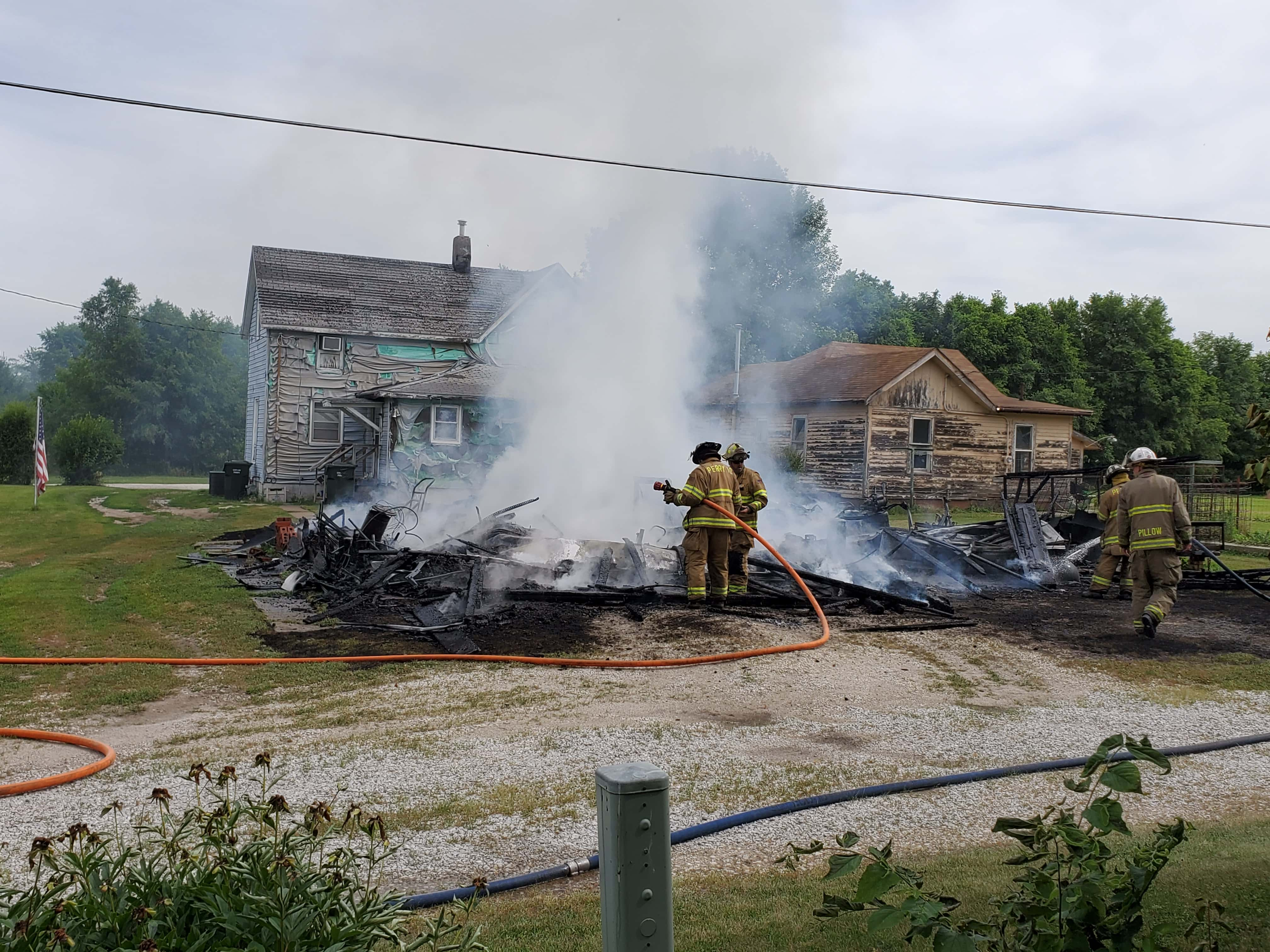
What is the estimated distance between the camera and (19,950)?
226 centimetres

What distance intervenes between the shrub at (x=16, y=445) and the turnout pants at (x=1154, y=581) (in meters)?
34.7

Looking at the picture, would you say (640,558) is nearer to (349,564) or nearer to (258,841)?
(349,564)

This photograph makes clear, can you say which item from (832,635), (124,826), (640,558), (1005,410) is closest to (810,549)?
(640,558)

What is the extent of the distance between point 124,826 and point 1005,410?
27.4 m

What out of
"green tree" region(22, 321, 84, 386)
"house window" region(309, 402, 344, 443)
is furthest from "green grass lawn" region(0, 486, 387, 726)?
"green tree" region(22, 321, 84, 386)

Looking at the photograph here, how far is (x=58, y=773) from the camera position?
5109mm

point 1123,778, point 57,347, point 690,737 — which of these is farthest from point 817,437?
point 57,347

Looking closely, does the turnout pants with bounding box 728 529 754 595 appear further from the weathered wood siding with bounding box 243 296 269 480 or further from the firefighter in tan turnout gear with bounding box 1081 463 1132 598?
the weathered wood siding with bounding box 243 296 269 480

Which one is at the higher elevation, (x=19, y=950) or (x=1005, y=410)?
(x=1005, y=410)

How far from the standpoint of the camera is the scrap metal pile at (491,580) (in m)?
9.98

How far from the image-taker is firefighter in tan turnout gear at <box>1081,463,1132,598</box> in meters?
11.8

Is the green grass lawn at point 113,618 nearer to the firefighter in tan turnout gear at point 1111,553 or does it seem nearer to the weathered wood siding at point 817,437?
the firefighter in tan turnout gear at point 1111,553

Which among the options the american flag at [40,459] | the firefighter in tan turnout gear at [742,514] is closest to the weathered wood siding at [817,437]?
the firefighter in tan turnout gear at [742,514]

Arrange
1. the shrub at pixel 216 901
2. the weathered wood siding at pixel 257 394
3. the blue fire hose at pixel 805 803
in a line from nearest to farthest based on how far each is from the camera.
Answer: the shrub at pixel 216 901 < the blue fire hose at pixel 805 803 < the weathered wood siding at pixel 257 394
